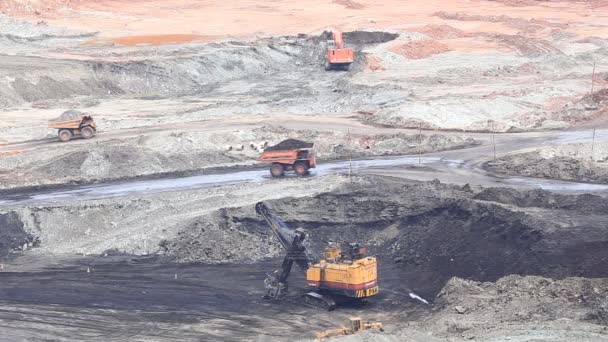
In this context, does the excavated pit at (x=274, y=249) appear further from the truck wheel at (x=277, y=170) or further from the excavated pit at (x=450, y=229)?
the truck wheel at (x=277, y=170)

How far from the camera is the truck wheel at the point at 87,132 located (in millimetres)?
45531

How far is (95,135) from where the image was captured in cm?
4616

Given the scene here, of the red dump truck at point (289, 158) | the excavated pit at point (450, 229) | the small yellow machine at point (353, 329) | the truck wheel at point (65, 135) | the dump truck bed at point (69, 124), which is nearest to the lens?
the small yellow machine at point (353, 329)

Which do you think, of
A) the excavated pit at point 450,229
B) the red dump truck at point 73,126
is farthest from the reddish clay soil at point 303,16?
the excavated pit at point 450,229

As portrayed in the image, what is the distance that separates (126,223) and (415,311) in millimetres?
11971

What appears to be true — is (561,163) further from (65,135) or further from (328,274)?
(65,135)

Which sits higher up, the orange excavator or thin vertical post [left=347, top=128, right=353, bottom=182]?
the orange excavator

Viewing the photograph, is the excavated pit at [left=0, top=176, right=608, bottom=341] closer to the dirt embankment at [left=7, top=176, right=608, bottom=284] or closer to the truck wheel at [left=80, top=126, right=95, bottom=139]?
the dirt embankment at [left=7, top=176, right=608, bottom=284]

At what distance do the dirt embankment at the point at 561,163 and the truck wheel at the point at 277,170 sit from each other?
782 cm

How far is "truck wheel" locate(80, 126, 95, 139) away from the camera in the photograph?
4553 cm

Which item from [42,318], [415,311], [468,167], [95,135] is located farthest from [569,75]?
[42,318]

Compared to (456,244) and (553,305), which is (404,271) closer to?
(456,244)

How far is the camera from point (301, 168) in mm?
36906

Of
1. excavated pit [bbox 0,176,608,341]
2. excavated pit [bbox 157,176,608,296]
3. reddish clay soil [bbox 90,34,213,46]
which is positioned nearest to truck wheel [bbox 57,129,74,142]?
excavated pit [bbox 0,176,608,341]
